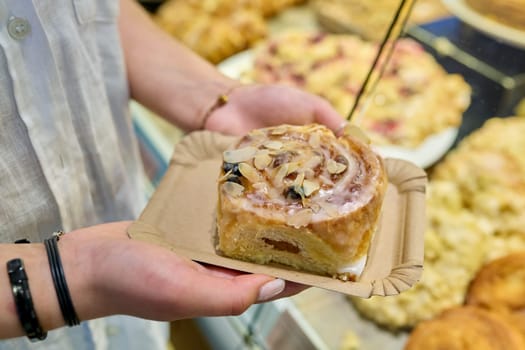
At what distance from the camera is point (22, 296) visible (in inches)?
29.4

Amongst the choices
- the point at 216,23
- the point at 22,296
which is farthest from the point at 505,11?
the point at 22,296

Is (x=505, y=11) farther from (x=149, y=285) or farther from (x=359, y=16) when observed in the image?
(x=149, y=285)

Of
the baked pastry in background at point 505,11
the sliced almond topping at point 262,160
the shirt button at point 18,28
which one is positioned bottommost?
→ the sliced almond topping at point 262,160

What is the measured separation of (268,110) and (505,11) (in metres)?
0.71

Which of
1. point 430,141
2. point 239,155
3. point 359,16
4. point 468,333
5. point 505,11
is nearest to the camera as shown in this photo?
point 239,155

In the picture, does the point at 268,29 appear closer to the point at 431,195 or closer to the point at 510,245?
the point at 431,195

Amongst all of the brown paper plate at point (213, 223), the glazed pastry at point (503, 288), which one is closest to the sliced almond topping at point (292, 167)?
the brown paper plate at point (213, 223)

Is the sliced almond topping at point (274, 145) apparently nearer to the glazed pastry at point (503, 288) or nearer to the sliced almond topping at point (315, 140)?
the sliced almond topping at point (315, 140)

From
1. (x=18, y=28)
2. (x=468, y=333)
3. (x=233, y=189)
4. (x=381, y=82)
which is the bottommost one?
(x=468, y=333)

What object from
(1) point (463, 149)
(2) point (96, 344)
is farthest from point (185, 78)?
(1) point (463, 149)

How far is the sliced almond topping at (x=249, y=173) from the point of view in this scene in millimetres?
915

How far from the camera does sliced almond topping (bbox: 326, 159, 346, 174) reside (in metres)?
0.92

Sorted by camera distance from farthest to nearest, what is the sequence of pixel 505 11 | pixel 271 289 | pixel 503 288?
pixel 505 11
pixel 503 288
pixel 271 289

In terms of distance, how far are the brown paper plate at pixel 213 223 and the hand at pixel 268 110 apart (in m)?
0.11
